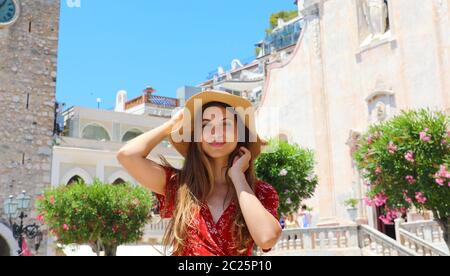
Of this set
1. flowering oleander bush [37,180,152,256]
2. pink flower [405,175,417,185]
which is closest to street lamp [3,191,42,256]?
flowering oleander bush [37,180,152,256]

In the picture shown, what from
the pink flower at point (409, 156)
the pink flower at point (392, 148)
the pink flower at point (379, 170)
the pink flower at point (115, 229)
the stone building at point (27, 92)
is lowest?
the pink flower at point (115, 229)

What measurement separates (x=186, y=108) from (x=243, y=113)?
0.26 metres

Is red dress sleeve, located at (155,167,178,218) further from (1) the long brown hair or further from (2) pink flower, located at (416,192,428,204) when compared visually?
(2) pink flower, located at (416,192,428,204)

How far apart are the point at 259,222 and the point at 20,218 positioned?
58.4 feet

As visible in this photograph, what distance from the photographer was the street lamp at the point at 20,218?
16.1 metres

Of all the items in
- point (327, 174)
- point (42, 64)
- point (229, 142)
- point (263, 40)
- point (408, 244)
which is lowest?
point (408, 244)

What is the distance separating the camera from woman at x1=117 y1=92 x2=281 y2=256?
2234 millimetres

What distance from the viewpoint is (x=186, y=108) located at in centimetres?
243

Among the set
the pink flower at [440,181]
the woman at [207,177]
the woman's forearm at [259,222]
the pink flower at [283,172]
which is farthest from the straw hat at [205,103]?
the pink flower at [283,172]

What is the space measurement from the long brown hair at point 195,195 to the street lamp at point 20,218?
1490 cm

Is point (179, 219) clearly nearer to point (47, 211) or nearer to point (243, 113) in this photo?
point (243, 113)

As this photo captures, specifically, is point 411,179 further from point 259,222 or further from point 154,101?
point 154,101

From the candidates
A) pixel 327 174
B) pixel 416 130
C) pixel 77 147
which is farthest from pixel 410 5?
pixel 77 147

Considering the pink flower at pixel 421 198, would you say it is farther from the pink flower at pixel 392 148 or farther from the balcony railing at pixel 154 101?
the balcony railing at pixel 154 101
